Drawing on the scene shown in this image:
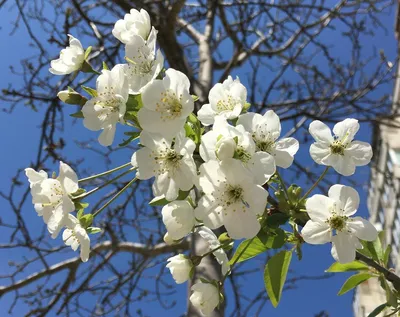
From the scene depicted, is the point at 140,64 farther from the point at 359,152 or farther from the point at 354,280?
the point at 354,280

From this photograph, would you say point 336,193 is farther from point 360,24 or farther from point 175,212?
point 360,24

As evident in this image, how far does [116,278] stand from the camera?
3186 millimetres

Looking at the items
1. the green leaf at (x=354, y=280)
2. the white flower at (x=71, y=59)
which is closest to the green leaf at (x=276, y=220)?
the green leaf at (x=354, y=280)

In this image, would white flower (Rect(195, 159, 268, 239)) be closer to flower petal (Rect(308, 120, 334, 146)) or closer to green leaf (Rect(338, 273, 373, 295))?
flower petal (Rect(308, 120, 334, 146))

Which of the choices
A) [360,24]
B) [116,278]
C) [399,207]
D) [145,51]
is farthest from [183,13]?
[145,51]

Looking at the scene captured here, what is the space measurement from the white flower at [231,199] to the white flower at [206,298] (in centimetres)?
20

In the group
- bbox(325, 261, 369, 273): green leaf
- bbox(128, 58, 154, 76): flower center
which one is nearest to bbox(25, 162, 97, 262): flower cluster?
bbox(128, 58, 154, 76): flower center

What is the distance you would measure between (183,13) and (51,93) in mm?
1651

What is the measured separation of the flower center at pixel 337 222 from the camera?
0.75 meters

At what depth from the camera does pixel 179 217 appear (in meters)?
0.69

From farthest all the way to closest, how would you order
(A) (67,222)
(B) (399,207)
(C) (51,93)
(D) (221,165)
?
(B) (399,207) < (C) (51,93) < (A) (67,222) < (D) (221,165)

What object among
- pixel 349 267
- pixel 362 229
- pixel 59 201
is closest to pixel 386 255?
pixel 349 267

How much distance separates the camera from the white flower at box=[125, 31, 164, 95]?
0.73m

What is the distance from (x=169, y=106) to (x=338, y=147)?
38 centimetres
